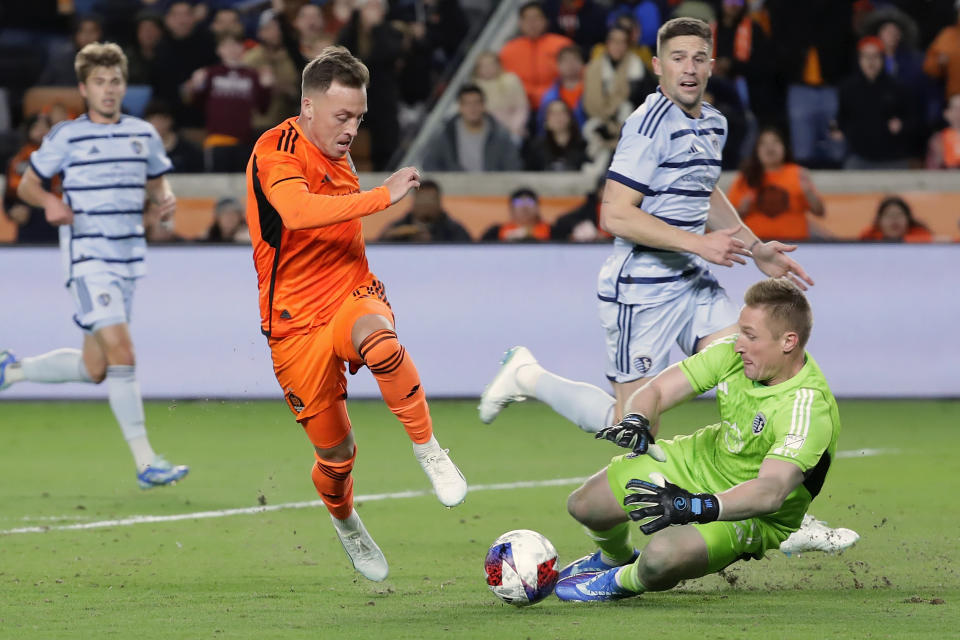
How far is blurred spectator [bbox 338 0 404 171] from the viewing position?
1441cm

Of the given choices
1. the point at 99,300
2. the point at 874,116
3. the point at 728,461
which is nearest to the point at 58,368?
the point at 99,300

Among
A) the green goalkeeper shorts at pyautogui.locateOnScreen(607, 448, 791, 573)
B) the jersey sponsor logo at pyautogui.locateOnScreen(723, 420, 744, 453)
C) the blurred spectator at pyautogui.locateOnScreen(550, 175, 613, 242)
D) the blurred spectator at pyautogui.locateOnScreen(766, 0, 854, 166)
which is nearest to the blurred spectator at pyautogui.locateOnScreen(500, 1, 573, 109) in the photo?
the blurred spectator at pyautogui.locateOnScreen(766, 0, 854, 166)

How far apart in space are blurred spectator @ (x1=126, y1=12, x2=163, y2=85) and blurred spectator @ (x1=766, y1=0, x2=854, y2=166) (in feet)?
20.0

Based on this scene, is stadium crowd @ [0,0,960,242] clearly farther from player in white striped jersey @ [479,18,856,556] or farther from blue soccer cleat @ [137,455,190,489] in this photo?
player in white striped jersey @ [479,18,856,556]

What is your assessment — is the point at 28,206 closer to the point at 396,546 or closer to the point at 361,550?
the point at 396,546

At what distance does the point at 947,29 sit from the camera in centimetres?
1437

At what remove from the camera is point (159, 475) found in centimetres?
811

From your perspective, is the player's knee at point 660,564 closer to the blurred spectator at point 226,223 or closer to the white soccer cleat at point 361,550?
the white soccer cleat at point 361,550

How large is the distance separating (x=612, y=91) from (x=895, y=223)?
325cm

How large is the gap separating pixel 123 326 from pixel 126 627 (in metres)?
3.71

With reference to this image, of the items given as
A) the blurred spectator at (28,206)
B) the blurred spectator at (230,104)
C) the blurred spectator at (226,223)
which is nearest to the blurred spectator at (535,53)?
the blurred spectator at (230,104)

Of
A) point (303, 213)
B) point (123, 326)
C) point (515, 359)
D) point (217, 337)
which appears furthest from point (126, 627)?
point (217, 337)

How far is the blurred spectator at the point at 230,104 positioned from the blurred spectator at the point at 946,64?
6285 mm

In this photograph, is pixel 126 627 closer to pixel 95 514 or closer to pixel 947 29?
pixel 95 514
